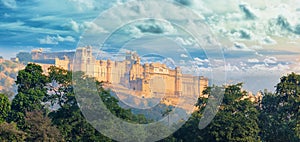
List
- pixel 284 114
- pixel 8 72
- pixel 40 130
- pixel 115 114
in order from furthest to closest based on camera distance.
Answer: pixel 8 72
pixel 284 114
pixel 115 114
pixel 40 130

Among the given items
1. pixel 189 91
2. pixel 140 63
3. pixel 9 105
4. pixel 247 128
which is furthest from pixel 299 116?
pixel 9 105

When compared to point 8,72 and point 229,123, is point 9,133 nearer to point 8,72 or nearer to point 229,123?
point 229,123

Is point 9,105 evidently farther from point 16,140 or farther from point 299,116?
point 299,116

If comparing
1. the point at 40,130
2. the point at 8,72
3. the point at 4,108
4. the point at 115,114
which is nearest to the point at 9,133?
the point at 40,130

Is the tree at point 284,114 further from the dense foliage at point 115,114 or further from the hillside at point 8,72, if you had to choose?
the hillside at point 8,72

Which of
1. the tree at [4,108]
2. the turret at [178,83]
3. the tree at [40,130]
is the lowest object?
the tree at [40,130]

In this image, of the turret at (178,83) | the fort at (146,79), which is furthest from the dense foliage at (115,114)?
the turret at (178,83)

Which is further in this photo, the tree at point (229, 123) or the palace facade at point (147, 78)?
the palace facade at point (147, 78)

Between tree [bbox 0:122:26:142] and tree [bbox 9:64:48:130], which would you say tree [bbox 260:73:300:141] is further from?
tree [bbox 0:122:26:142]

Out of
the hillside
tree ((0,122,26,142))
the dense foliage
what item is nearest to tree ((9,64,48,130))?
the dense foliage
